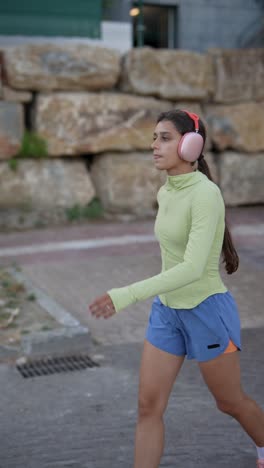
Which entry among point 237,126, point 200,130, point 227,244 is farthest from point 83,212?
point 200,130

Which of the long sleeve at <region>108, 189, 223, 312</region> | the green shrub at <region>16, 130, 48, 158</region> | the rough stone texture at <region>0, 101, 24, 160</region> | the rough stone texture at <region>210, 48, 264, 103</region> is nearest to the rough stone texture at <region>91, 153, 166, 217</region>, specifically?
the green shrub at <region>16, 130, 48, 158</region>

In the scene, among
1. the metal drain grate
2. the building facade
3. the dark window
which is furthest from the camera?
the dark window

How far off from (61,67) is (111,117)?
118 centimetres

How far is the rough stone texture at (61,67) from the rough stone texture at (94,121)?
0.20 meters

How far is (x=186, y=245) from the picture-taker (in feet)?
9.65

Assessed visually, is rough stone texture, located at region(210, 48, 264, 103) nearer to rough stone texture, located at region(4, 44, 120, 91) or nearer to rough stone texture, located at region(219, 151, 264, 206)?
rough stone texture, located at region(219, 151, 264, 206)

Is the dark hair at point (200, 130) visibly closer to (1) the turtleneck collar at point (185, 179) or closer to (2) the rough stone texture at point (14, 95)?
(1) the turtleneck collar at point (185, 179)

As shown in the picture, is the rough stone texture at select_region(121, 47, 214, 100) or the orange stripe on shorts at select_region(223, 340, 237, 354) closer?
the orange stripe on shorts at select_region(223, 340, 237, 354)

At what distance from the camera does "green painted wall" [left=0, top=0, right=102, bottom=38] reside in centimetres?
1095

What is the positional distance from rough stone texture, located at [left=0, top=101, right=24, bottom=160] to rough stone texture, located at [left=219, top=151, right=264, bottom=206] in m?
3.75

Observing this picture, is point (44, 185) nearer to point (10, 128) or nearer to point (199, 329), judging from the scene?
point (10, 128)

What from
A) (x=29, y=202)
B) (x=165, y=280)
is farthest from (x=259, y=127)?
(x=165, y=280)

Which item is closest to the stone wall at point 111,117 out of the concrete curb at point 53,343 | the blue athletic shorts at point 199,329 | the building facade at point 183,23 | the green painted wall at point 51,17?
the green painted wall at point 51,17

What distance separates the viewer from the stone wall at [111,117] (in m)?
10.9
